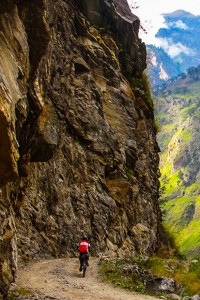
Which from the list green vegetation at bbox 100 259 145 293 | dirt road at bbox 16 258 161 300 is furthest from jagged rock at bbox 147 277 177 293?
dirt road at bbox 16 258 161 300

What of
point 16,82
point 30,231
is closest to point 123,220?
point 30,231

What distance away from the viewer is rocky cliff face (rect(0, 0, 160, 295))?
20547 mm

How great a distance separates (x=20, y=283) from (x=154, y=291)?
24.2 ft

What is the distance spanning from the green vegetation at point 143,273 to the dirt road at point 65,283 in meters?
0.79

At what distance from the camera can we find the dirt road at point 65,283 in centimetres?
2083

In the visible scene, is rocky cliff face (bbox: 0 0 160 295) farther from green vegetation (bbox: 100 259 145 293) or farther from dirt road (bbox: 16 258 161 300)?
green vegetation (bbox: 100 259 145 293)

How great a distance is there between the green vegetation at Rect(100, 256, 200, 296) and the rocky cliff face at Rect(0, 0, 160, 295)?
6.38 metres

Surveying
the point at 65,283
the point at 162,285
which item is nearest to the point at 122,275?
the point at 162,285

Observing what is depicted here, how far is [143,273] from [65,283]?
4.75 metres

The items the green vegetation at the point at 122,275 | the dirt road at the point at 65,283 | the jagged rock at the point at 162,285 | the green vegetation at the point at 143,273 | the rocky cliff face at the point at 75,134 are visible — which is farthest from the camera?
the green vegetation at the point at 143,273

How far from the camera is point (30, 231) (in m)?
33.7

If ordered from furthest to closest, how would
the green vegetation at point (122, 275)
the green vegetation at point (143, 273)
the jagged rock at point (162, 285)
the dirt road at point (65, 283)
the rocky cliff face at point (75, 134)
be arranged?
the green vegetation at point (143, 273), the green vegetation at point (122, 275), the jagged rock at point (162, 285), the dirt road at point (65, 283), the rocky cliff face at point (75, 134)

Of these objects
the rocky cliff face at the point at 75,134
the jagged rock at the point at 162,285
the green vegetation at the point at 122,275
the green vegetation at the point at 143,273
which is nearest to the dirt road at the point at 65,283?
the green vegetation at the point at 122,275

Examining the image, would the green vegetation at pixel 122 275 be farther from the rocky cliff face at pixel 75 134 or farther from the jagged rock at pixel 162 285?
the rocky cliff face at pixel 75 134
